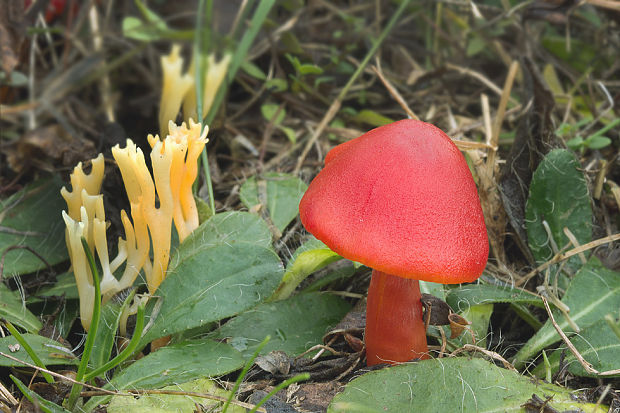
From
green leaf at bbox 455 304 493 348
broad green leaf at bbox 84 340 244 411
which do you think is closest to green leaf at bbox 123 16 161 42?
broad green leaf at bbox 84 340 244 411

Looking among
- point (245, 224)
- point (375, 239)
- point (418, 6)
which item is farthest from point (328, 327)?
point (418, 6)

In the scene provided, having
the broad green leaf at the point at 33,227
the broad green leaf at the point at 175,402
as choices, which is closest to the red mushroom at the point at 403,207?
the broad green leaf at the point at 175,402

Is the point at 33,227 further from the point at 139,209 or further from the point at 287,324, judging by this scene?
the point at 287,324

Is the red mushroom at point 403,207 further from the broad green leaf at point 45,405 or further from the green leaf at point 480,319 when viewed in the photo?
the broad green leaf at point 45,405

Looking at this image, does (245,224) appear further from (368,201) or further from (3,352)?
(3,352)

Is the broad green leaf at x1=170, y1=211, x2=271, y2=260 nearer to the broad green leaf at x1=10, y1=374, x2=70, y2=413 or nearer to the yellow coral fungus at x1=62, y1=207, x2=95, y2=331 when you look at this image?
the yellow coral fungus at x1=62, y1=207, x2=95, y2=331
